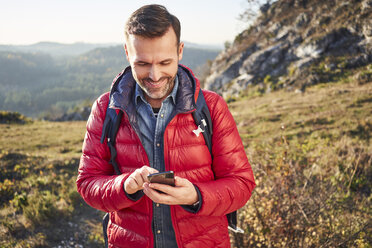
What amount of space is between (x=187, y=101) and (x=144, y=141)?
437 mm

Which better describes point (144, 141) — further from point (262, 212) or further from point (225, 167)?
point (262, 212)

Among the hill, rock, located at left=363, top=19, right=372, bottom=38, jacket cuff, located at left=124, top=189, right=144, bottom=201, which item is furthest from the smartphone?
the hill

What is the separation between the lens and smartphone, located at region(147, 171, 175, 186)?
136cm

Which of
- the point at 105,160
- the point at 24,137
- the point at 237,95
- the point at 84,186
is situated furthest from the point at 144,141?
the point at 237,95

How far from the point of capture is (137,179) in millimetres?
1495

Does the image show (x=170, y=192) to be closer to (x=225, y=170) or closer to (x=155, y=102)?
(x=225, y=170)

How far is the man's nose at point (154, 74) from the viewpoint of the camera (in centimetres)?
171

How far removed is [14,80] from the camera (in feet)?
597

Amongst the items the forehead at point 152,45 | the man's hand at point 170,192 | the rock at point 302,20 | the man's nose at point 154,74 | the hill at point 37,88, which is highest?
the rock at point 302,20

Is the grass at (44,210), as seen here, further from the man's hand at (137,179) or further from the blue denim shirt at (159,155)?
the man's hand at (137,179)

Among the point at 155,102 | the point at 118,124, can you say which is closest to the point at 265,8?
the point at 155,102

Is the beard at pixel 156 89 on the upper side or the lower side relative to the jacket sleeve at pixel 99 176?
upper

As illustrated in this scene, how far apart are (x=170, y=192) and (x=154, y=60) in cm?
90

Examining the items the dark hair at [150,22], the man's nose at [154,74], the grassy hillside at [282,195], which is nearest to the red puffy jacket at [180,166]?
the man's nose at [154,74]
